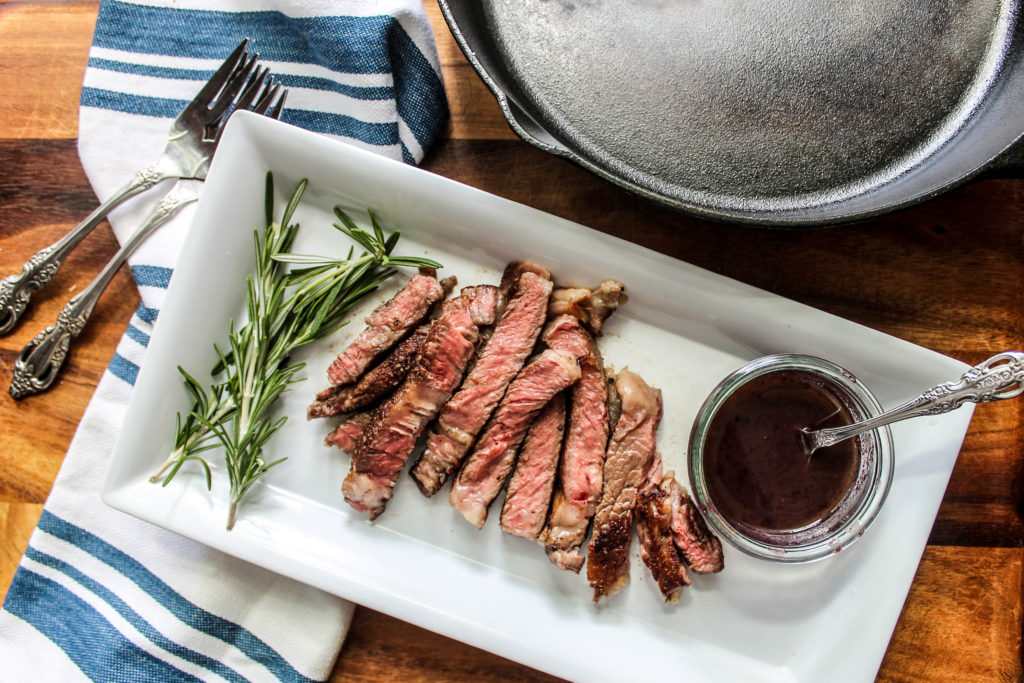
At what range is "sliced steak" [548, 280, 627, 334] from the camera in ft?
4.54

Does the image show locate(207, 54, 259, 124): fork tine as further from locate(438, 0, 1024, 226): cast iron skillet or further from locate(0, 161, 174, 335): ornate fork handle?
locate(438, 0, 1024, 226): cast iron skillet

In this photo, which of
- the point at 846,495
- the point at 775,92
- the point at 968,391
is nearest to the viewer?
the point at 968,391

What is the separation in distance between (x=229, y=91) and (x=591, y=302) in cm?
93

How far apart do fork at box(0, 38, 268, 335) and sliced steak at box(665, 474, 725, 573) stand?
49.8 inches

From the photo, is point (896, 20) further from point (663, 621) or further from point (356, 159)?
point (663, 621)

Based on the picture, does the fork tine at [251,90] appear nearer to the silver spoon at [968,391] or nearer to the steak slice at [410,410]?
the steak slice at [410,410]

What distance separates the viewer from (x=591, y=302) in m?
1.40

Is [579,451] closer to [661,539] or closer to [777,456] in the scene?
[661,539]

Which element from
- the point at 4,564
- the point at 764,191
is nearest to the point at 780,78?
the point at 764,191

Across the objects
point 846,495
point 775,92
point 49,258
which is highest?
point 775,92

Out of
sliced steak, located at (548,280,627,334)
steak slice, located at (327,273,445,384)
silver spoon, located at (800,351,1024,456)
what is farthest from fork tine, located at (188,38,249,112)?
silver spoon, located at (800,351,1024,456)

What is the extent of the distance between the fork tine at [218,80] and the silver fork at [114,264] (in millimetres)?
30

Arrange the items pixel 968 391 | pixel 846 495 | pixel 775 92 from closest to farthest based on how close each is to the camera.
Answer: pixel 968 391 → pixel 775 92 → pixel 846 495

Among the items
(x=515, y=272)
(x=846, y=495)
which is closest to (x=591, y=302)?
(x=515, y=272)
